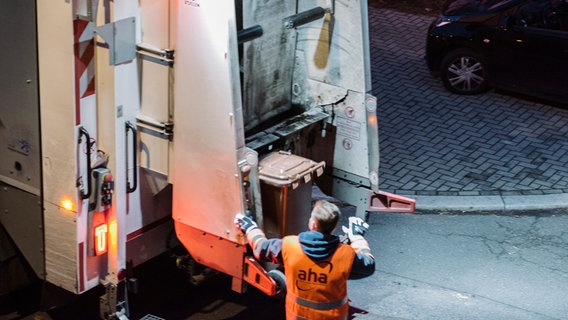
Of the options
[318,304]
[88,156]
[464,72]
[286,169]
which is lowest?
[464,72]

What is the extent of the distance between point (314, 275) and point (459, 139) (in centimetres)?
520

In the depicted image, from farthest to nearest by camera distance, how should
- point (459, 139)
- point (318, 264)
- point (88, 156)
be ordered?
1. point (459, 139)
2. point (88, 156)
3. point (318, 264)

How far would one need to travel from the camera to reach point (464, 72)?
11508 millimetres

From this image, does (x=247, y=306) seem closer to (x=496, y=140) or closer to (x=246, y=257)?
(x=246, y=257)

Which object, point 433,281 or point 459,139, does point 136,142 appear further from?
point 459,139

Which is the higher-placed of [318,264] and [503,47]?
[318,264]

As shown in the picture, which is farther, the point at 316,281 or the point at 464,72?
the point at 464,72

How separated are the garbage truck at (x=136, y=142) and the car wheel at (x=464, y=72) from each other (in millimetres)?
4893

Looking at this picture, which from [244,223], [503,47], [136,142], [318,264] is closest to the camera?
[318,264]

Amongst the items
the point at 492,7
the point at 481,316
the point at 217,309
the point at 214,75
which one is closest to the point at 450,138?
the point at 492,7

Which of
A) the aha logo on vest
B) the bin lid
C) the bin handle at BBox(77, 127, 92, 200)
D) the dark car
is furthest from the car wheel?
the bin handle at BBox(77, 127, 92, 200)

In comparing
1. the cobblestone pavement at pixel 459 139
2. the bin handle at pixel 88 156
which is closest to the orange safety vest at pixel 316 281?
the bin handle at pixel 88 156

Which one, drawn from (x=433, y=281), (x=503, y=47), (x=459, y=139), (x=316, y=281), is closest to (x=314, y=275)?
(x=316, y=281)

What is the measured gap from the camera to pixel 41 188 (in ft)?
19.9
